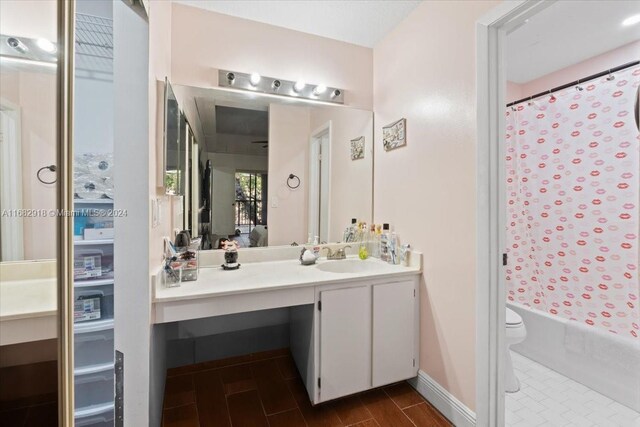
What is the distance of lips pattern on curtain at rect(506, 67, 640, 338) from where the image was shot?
1.82 metres

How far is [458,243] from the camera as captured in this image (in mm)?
1561

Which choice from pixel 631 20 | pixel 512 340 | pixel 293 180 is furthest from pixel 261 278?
pixel 631 20

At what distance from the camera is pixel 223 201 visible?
6.67 feet

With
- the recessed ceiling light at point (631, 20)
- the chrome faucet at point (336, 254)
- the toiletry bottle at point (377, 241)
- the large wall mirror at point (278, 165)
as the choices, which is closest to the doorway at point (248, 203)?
the large wall mirror at point (278, 165)

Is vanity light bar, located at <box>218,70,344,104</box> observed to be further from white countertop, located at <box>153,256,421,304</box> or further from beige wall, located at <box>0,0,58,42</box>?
beige wall, located at <box>0,0,58,42</box>

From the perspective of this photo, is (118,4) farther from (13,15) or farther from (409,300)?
(409,300)

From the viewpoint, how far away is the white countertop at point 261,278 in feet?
4.58

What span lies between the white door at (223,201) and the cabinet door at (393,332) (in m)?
1.11

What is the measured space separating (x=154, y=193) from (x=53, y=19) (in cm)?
82

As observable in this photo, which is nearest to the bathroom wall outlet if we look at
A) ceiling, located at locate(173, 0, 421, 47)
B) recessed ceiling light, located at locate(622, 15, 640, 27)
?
ceiling, located at locate(173, 0, 421, 47)

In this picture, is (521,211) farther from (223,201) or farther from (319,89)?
(223,201)

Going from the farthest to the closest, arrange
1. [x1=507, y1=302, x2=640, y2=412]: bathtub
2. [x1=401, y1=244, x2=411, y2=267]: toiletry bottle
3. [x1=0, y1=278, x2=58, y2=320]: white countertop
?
[x1=401, y1=244, x2=411, y2=267]: toiletry bottle
[x1=507, y1=302, x2=640, y2=412]: bathtub
[x1=0, y1=278, x2=58, y2=320]: white countertop

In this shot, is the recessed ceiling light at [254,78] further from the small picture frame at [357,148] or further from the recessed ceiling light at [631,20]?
the recessed ceiling light at [631,20]

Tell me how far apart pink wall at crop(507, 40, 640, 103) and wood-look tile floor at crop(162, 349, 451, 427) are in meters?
2.95
